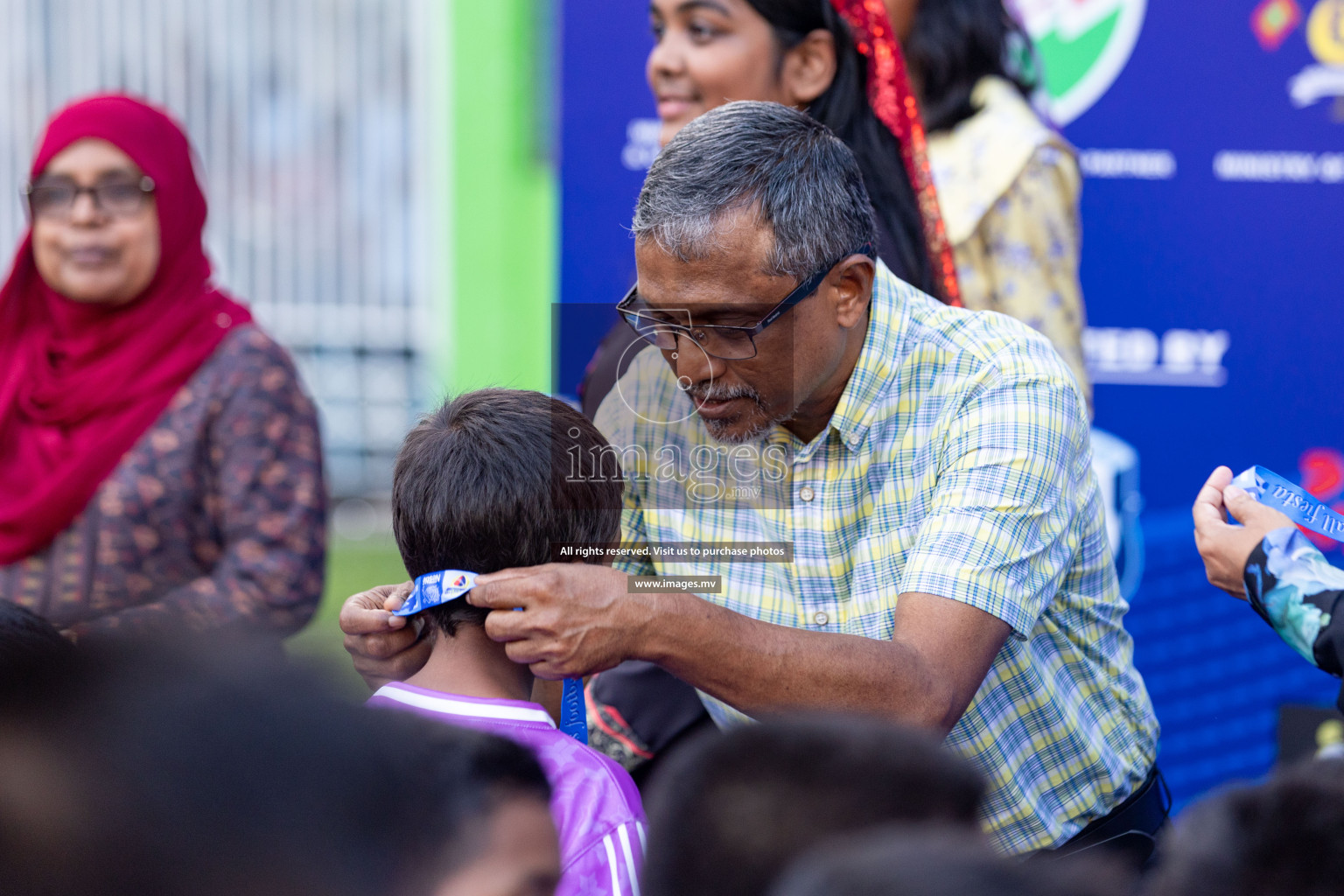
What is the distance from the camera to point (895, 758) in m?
1.13

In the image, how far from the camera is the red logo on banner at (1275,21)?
11.5 feet

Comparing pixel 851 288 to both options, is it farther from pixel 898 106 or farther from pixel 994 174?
pixel 994 174

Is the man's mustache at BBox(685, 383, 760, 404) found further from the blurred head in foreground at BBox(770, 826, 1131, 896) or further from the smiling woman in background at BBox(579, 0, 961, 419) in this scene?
the blurred head in foreground at BBox(770, 826, 1131, 896)

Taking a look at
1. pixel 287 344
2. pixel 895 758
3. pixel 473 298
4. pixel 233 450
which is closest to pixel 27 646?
pixel 895 758

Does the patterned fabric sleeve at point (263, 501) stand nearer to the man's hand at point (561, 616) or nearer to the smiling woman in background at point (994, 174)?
the man's hand at point (561, 616)

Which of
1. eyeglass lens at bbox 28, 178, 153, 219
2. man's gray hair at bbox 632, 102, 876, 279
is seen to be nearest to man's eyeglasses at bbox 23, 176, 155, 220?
eyeglass lens at bbox 28, 178, 153, 219

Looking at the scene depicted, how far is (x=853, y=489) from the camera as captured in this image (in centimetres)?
207

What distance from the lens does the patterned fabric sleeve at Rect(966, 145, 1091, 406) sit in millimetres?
2953

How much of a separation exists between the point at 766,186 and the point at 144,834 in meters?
1.33

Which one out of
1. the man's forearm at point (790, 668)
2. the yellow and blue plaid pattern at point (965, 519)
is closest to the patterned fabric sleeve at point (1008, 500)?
the yellow and blue plaid pattern at point (965, 519)

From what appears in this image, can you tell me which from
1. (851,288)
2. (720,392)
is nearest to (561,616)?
(720,392)

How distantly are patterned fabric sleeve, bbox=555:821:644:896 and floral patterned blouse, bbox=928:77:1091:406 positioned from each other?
5.43 feet

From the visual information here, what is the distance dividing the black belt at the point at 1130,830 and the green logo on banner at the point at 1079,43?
81.9 inches

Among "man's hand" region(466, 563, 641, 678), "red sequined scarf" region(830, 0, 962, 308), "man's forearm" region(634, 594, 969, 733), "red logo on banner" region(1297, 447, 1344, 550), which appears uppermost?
"red sequined scarf" region(830, 0, 962, 308)
